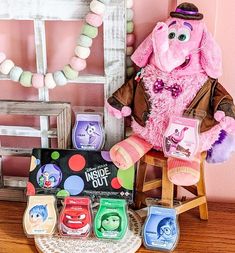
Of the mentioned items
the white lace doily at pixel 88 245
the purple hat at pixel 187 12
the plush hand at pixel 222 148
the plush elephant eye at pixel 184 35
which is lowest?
the white lace doily at pixel 88 245

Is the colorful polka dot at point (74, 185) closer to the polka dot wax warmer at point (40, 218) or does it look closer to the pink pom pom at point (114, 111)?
the polka dot wax warmer at point (40, 218)

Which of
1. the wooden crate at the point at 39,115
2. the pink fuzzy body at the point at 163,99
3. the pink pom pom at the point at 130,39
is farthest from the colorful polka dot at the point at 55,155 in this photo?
the pink pom pom at the point at 130,39

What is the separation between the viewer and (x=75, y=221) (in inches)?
47.9

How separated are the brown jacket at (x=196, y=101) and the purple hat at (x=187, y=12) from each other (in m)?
0.15

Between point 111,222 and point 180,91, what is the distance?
36 centimetres

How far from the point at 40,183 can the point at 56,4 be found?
18.2 inches

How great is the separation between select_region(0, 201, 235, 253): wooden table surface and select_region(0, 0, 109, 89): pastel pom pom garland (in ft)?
1.22

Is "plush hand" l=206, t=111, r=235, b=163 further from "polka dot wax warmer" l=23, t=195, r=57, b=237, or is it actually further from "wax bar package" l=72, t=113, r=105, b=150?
"polka dot wax warmer" l=23, t=195, r=57, b=237

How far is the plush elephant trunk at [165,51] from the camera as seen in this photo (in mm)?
1165

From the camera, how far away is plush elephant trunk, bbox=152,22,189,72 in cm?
117

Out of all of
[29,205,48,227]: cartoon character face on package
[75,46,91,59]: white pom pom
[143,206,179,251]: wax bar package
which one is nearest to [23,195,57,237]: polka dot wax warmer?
[29,205,48,227]: cartoon character face on package

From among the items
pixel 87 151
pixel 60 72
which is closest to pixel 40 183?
pixel 87 151

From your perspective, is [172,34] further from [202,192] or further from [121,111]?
[202,192]

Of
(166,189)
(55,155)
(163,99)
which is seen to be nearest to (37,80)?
(55,155)
